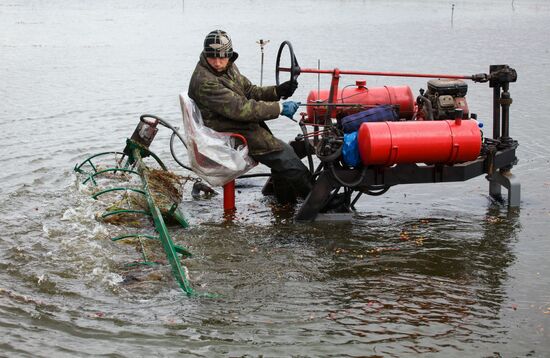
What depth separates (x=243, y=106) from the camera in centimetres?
854

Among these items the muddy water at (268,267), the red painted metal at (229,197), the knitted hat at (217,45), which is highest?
the knitted hat at (217,45)

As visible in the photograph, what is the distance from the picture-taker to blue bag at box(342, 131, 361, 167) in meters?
8.18

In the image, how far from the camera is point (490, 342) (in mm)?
6004

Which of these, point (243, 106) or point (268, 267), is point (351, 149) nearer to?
point (243, 106)

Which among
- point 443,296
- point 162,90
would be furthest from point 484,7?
point 443,296

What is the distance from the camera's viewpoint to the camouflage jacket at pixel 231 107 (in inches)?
336

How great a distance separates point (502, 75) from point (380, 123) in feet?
5.57

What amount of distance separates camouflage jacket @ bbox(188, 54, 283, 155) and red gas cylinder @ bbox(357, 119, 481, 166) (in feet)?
3.65

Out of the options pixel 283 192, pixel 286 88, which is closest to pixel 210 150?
pixel 286 88

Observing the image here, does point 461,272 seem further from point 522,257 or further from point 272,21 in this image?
point 272,21

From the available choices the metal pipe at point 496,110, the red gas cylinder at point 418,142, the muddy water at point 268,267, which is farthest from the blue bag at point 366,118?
the metal pipe at point 496,110

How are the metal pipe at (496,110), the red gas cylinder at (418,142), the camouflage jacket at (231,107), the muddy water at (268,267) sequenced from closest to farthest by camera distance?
the muddy water at (268,267) < the red gas cylinder at (418,142) < the camouflage jacket at (231,107) < the metal pipe at (496,110)

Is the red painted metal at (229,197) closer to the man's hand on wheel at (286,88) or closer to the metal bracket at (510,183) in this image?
the man's hand on wheel at (286,88)

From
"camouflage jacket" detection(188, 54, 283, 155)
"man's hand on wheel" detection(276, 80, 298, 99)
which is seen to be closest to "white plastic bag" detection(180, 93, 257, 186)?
"camouflage jacket" detection(188, 54, 283, 155)
